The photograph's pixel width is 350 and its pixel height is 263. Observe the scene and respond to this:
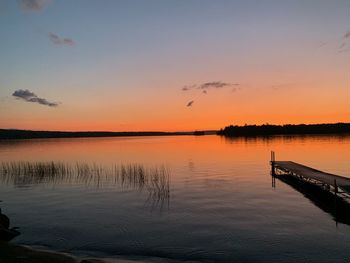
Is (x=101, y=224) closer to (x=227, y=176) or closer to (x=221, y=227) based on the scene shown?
(x=221, y=227)

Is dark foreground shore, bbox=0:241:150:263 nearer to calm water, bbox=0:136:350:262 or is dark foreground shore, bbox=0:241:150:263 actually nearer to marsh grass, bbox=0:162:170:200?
calm water, bbox=0:136:350:262

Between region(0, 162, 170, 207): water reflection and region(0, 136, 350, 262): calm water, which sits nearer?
region(0, 136, 350, 262): calm water

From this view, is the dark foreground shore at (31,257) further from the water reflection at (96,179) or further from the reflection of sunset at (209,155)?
the reflection of sunset at (209,155)

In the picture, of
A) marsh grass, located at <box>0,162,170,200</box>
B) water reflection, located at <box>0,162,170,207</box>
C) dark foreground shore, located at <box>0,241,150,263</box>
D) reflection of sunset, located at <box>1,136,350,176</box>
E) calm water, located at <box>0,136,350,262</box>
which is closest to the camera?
dark foreground shore, located at <box>0,241,150,263</box>

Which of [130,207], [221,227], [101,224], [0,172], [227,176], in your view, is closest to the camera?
[221,227]

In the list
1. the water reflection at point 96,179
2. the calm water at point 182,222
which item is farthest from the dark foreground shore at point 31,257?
the water reflection at point 96,179

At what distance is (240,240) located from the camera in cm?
1497

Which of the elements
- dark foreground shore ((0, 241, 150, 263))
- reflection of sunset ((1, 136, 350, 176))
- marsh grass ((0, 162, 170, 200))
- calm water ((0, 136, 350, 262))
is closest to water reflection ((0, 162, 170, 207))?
marsh grass ((0, 162, 170, 200))

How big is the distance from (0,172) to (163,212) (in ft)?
92.4

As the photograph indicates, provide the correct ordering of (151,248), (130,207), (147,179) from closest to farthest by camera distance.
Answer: (151,248)
(130,207)
(147,179)

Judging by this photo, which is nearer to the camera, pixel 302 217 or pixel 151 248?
pixel 151 248

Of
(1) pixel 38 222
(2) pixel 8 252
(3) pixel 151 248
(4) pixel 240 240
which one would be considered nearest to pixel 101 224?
(1) pixel 38 222

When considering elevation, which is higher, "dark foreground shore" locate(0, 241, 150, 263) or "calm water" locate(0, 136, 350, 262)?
"dark foreground shore" locate(0, 241, 150, 263)

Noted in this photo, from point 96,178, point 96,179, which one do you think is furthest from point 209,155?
point 96,179
